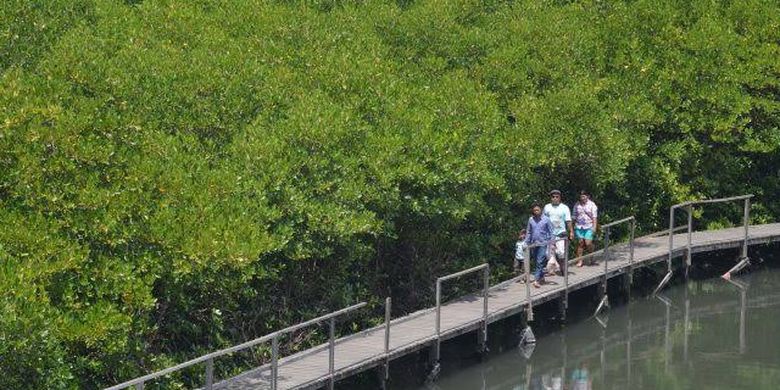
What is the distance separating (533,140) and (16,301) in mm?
14780

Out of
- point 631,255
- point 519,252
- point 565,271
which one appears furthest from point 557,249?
point 631,255

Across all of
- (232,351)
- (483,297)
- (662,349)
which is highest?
(232,351)

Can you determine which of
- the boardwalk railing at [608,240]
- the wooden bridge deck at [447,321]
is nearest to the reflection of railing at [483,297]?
the wooden bridge deck at [447,321]

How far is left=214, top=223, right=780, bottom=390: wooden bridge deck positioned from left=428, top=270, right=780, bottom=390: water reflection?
966 millimetres

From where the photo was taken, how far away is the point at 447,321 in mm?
25375

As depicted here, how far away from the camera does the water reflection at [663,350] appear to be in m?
25.8

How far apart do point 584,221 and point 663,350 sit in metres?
3.12

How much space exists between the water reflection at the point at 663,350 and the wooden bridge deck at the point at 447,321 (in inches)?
38.0

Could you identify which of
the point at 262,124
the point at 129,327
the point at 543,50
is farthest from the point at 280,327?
the point at 543,50

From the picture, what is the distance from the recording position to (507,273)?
3039 centimetres

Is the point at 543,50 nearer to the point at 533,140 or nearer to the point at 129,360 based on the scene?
the point at 533,140

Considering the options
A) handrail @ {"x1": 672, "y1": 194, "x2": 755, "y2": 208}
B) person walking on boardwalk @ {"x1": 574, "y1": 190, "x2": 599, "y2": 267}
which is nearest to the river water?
person walking on boardwalk @ {"x1": 574, "y1": 190, "x2": 599, "y2": 267}

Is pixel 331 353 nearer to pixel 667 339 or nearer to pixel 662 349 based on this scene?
pixel 662 349

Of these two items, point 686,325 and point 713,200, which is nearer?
point 686,325
